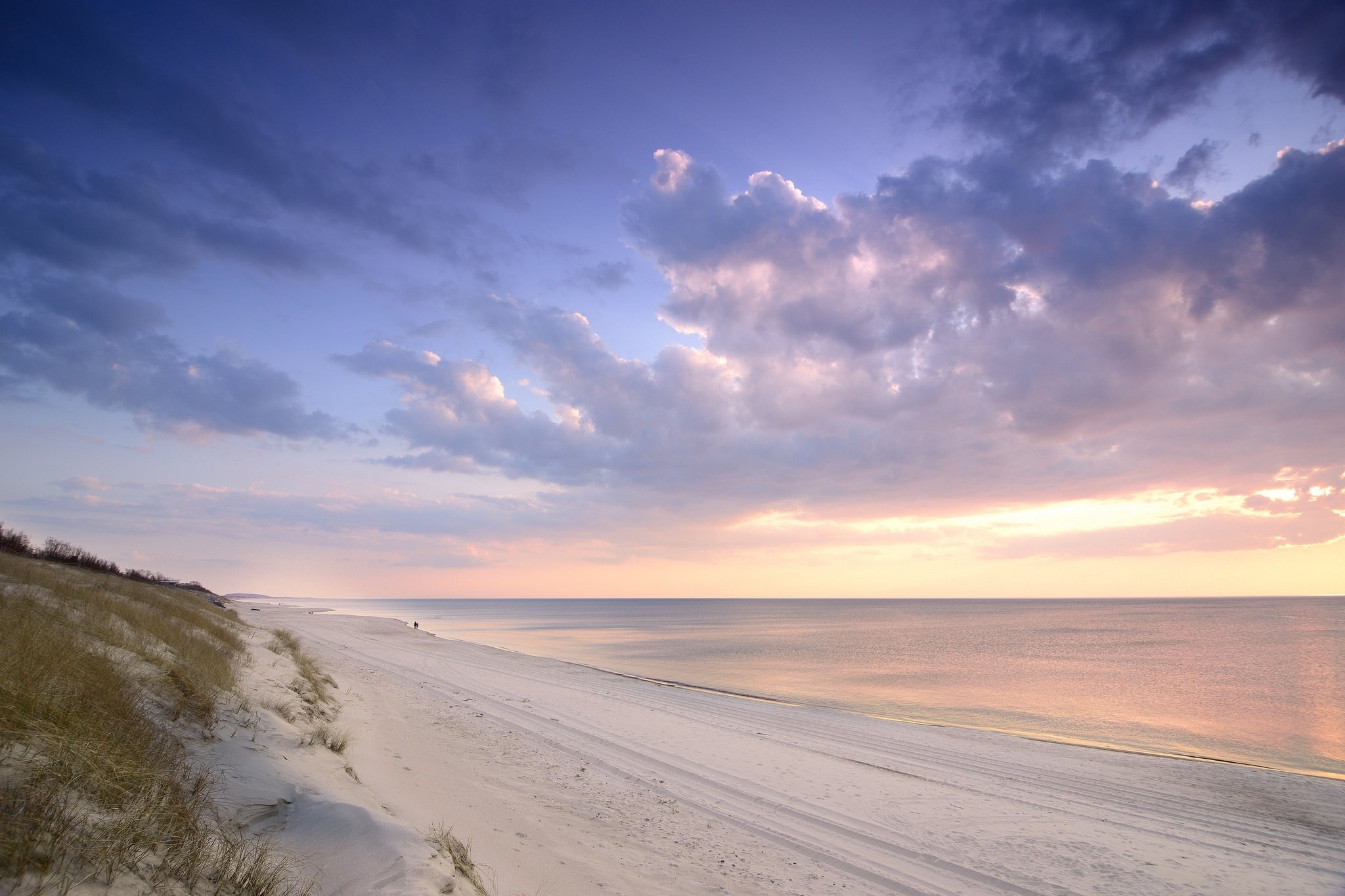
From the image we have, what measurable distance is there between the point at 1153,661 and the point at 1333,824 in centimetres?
3933

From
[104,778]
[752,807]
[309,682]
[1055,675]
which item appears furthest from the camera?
[1055,675]

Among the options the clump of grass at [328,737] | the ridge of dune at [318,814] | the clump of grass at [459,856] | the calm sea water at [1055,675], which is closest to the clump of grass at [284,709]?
the clump of grass at [328,737]

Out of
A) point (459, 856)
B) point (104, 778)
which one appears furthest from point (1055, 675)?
point (104, 778)

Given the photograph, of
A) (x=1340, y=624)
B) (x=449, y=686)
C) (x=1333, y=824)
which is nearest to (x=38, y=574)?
(x=449, y=686)

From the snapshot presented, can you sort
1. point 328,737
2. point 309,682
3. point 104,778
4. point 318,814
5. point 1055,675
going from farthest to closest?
1. point 1055,675
2. point 309,682
3. point 328,737
4. point 318,814
5. point 104,778

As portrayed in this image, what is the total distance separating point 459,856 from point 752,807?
6404 millimetres

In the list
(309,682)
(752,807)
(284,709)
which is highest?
(284,709)

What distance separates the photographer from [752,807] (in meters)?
11.1

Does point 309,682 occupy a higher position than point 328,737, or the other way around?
point 328,737

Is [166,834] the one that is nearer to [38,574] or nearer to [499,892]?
[499,892]

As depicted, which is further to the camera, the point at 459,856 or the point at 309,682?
the point at 309,682

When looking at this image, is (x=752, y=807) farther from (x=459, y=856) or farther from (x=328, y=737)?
(x=328, y=737)

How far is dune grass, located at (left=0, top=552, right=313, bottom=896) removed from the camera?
3.58 m

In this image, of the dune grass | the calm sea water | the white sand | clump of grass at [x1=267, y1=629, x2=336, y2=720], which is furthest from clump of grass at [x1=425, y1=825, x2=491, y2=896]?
the calm sea water
